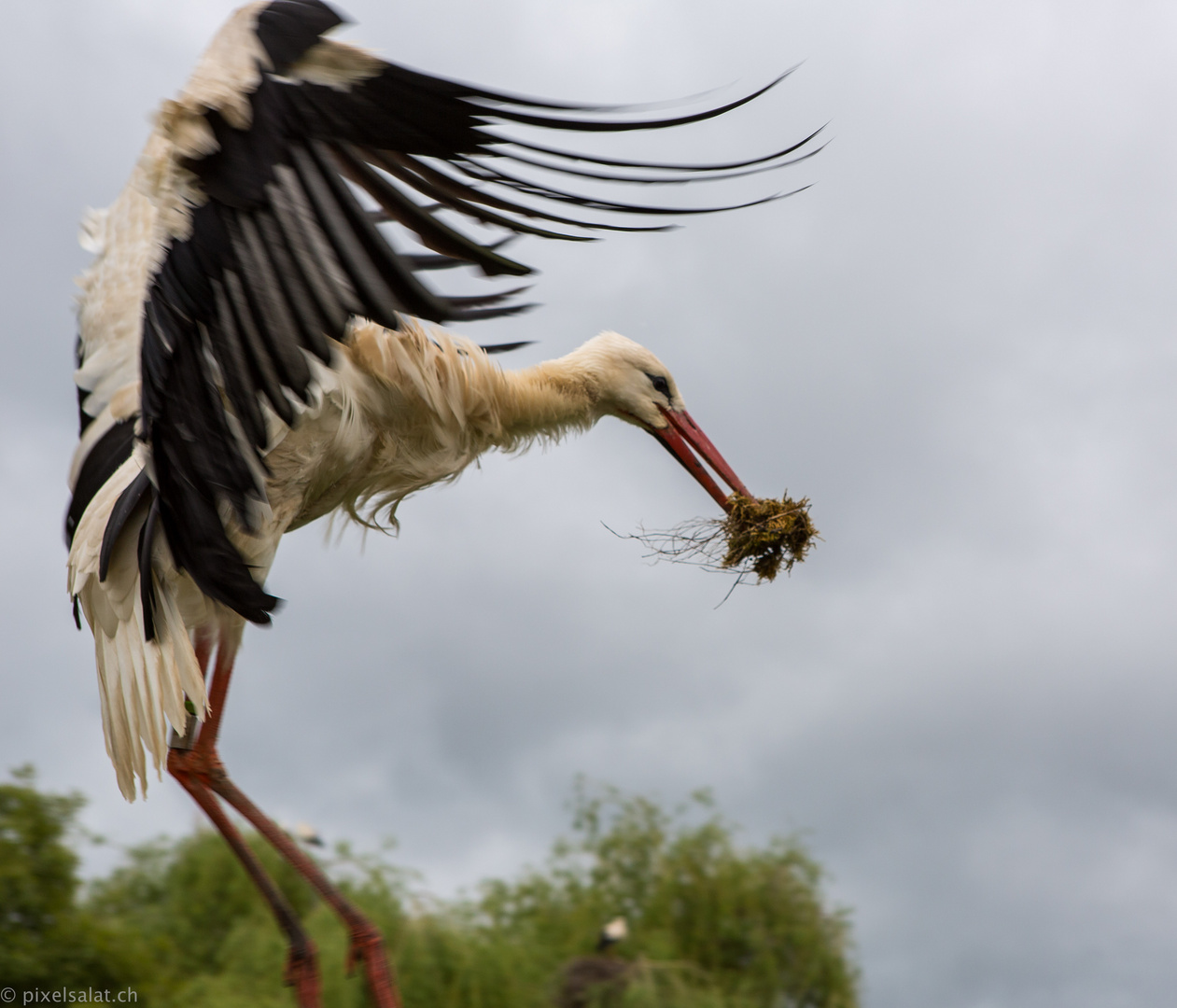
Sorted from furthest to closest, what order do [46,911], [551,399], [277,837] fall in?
[46,911] → [551,399] → [277,837]

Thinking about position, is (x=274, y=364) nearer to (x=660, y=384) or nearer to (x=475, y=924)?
(x=660, y=384)

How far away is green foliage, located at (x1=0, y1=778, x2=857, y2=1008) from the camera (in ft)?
21.4

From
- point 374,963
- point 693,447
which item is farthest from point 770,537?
point 374,963

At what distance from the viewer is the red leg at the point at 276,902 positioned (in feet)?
15.6

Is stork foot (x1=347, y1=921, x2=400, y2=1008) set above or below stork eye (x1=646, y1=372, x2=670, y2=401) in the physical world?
below

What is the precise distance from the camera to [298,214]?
10.6 ft

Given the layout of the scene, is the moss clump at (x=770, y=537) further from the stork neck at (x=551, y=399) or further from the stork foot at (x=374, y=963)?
the stork foot at (x=374, y=963)

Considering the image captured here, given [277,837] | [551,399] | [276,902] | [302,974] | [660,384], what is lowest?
[302,974]

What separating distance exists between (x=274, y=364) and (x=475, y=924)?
5299mm

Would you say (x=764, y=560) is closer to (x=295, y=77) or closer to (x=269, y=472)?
(x=269, y=472)

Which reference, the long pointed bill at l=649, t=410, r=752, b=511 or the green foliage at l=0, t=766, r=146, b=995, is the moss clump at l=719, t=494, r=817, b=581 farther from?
the green foliage at l=0, t=766, r=146, b=995

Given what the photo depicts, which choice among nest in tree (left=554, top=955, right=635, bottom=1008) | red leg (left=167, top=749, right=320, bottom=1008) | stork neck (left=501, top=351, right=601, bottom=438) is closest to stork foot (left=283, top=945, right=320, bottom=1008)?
red leg (left=167, top=749, right=320, bottom=1008)

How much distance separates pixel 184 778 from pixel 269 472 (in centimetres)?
138

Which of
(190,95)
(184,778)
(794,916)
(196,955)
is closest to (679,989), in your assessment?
(794,916)
